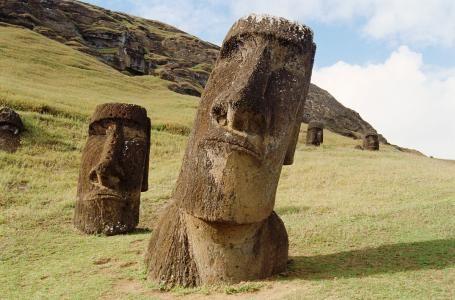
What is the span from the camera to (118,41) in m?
85.8

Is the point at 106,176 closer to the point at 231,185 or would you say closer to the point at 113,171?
the point at 113,171

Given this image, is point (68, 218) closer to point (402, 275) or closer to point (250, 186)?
point (250, 186)

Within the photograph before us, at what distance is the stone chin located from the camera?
25.4 ft

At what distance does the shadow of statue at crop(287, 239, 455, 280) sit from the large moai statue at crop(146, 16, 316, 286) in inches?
22.0

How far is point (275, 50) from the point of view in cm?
837

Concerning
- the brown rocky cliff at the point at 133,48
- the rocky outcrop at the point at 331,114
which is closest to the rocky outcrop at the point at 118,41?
the brown rocky cliff at the point at 133,48

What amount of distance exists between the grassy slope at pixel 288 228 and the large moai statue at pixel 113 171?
476 mm

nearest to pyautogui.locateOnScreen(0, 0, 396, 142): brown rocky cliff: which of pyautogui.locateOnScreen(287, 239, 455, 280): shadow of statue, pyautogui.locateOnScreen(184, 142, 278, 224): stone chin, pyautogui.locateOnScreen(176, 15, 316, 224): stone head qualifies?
pyautogui.locateOnScreen(287, 239, 455, 280): shadow of statue

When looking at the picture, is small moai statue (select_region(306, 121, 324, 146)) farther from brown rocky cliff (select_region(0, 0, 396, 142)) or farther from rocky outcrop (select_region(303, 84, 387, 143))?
rocky outcrop (select_region(303, 84, 387, 143))

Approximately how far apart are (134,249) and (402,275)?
5261mm

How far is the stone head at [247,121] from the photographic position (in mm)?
7781

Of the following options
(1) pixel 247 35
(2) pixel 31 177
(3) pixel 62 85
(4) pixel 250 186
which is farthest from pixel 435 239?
(3) pixel 62 85

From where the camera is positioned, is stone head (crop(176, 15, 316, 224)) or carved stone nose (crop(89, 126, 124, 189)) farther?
carved stone nose (crop(89, 126, 124, 189))

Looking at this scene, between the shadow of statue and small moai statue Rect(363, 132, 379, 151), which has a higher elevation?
small moai statue Rect(363, 132, 379, 151)
